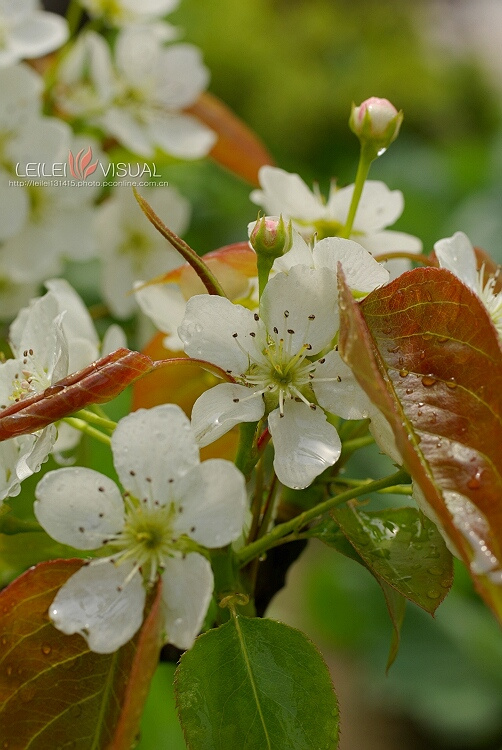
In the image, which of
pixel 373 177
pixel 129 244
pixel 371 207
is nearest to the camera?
pixel 371 207

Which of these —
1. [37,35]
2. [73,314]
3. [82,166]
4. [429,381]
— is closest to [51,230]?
[82,166]

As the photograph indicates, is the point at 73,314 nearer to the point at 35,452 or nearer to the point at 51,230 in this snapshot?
the point at 35,452

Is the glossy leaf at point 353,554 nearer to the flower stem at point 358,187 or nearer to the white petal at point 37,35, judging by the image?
the flower stem at point 358,187

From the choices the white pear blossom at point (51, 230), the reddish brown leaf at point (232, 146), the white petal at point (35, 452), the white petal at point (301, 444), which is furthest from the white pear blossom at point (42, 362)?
the reddish brown leaf at point (232, 146)

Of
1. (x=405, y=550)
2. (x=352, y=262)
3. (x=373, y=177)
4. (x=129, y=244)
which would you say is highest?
(x=352, y=262)

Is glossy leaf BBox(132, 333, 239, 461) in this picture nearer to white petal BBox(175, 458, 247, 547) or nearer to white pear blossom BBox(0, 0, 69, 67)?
white petal BBox(175, 458, 247, 547)

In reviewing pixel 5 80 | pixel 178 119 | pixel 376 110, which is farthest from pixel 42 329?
pixel 178 119

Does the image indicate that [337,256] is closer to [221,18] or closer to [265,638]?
[265,638]
